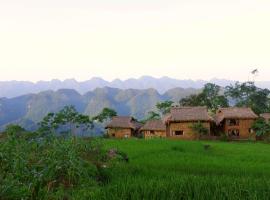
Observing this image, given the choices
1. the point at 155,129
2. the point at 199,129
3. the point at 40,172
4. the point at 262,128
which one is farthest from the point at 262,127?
the point at 40,172

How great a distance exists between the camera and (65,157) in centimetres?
729

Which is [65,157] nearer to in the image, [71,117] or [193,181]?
[193,181]

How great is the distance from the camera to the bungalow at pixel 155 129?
50.7 m

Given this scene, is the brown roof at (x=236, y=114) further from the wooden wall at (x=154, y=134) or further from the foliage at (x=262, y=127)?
the wooden wall at (x=154, y=134)

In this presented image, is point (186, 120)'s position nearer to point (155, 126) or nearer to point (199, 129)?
point (199, 129)

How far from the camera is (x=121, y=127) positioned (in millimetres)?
54344

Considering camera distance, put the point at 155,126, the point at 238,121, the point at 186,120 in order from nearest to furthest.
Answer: the point at 186,120 → the point at 238,121 → the point at 155,126

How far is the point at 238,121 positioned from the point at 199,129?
21.4ft

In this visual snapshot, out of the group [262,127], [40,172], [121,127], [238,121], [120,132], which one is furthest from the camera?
[120,132]

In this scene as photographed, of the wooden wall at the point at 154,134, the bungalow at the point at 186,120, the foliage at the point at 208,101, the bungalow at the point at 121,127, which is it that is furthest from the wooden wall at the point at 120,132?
the foliage at the point at 208,101

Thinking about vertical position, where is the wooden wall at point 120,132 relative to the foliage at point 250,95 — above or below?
below

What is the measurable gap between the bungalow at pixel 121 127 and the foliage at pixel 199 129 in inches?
443

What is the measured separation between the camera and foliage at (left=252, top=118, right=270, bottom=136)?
43688 millimetres

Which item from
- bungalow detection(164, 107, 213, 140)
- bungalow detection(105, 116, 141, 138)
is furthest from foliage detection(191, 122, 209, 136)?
bungalow detection(105, 116, 141, 138)
